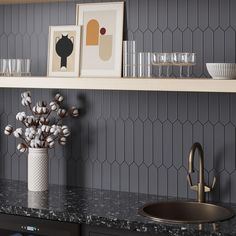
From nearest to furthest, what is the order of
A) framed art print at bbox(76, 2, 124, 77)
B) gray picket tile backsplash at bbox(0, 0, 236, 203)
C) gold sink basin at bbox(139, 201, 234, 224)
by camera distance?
1. gold sink basin at bbox(139, 201, 234, 224)
2. gray picket tile backsplash at bbox(0, 0, 236, 203)
3. framed art print at bbox(76, 2, 124, 77)

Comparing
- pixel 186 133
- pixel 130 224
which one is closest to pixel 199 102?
pixel 186 133

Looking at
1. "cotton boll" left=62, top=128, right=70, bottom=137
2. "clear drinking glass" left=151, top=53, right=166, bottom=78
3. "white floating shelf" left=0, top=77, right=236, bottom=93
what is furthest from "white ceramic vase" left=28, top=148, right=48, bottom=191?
"clear drinking glass" left=151, top=53, right=166, bottom=78

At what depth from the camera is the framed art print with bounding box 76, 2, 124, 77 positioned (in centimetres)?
337

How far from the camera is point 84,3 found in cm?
349

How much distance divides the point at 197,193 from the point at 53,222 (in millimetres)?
764

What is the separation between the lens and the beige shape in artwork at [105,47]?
134 inches

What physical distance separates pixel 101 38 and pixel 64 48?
0.23m

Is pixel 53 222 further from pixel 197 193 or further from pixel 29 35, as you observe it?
pixel 29 35

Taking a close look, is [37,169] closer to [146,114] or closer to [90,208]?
[90,208]

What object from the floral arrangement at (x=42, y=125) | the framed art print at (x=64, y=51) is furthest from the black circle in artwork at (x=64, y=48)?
the floral arrangement at (x=42, y=125)

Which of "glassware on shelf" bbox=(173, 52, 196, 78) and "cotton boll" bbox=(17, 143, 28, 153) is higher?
"glassware on shelf" bbox=(173, 52, 196, 78)

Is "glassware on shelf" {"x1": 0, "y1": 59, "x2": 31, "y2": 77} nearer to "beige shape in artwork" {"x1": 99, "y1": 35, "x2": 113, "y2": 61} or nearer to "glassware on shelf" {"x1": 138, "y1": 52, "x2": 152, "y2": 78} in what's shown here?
"beige shape in artwork" {"x1": 99, "y1": 35, "x2": 113, "y2": 61}

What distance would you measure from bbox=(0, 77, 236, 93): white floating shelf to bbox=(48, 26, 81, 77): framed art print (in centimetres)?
20

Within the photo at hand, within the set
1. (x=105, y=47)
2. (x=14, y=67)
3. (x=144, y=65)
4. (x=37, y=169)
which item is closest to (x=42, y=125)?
(x=37, y=169)
